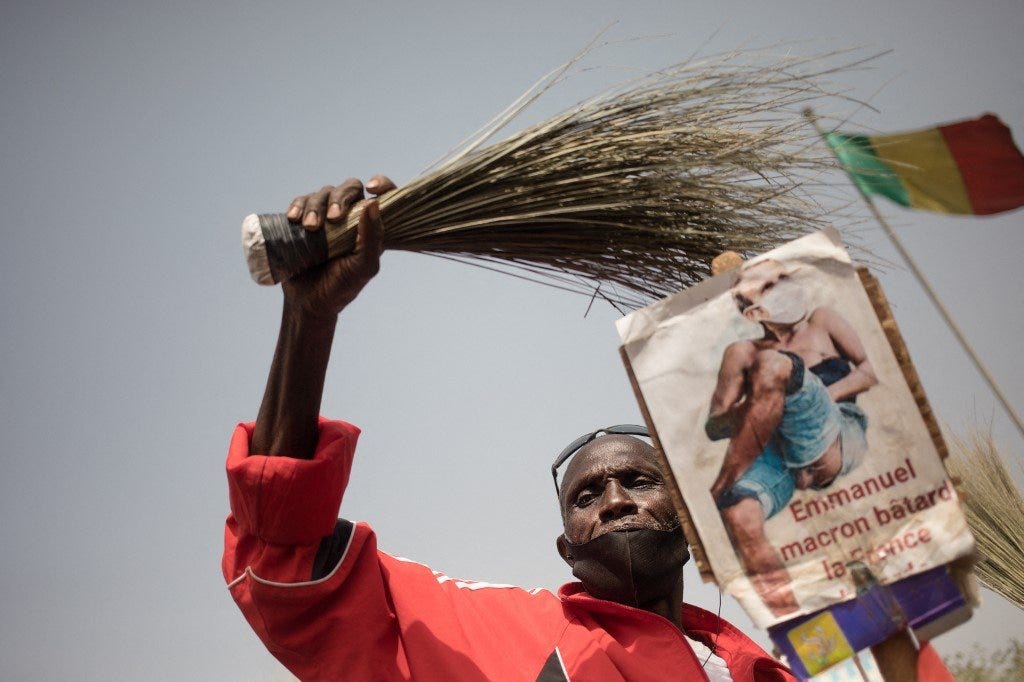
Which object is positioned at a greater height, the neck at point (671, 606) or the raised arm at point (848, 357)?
the raised arm at point (848, 357)

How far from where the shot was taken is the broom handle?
1953 millimetres

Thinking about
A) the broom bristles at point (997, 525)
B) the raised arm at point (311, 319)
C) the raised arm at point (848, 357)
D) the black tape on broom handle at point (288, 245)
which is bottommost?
the broom bristles at point (997, 525)

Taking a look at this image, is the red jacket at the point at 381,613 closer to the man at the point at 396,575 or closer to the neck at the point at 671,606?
the man at the point at 396,575

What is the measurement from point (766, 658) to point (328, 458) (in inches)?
55.7

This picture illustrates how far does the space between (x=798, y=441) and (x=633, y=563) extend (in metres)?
0.97

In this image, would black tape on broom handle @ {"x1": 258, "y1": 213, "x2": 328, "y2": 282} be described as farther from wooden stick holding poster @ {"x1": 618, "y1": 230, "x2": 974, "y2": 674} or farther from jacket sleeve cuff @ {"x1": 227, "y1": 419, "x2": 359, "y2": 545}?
wooden stick holding poster @ {"x1": 618, "y1": 230, "x2": 974, "y2": 674}

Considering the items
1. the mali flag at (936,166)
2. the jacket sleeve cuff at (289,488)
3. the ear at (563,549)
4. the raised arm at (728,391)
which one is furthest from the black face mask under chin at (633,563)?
the mali flag at (936,166)

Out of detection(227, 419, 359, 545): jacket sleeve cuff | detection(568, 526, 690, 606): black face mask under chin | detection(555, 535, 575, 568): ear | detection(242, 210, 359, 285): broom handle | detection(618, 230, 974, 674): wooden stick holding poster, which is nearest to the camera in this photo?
detection(618, 230, 974, 674): wooden stick holding poster

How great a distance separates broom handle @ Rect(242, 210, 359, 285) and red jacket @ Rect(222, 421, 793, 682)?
1.49ft

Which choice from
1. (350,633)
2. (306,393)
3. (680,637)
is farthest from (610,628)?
(306,393)

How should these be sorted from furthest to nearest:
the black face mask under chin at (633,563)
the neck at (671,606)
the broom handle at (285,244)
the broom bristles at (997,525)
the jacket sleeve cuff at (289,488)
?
→ the broom bristles at (997,525), the neck at (671,606), the black face mask under chin at (633,563), the jacket sleeve cuff at (289,488), the broom handle at (285,244)

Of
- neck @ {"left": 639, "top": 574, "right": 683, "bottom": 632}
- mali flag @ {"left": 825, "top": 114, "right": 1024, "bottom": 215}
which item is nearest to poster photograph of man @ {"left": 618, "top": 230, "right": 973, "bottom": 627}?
mali flag @ {"left": 825, "top": 114, "right": 1024, "bottom": 215}

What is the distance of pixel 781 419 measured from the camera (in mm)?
1732

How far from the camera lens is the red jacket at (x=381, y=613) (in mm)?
2176
